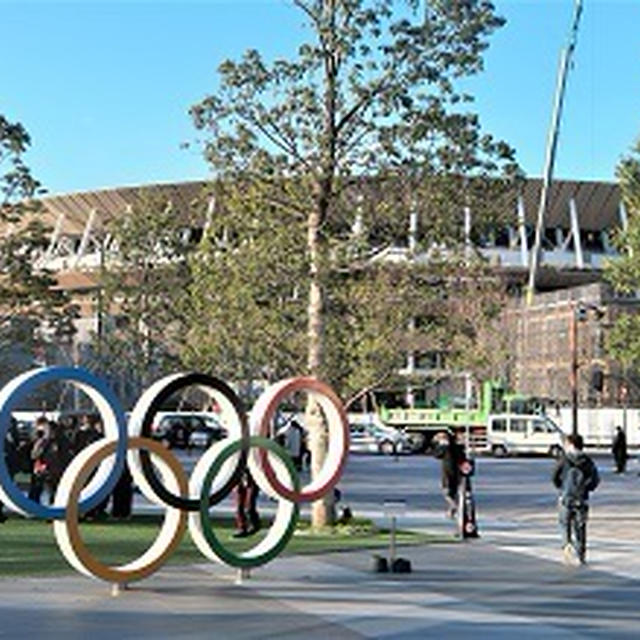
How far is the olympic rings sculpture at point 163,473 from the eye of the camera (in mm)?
13836

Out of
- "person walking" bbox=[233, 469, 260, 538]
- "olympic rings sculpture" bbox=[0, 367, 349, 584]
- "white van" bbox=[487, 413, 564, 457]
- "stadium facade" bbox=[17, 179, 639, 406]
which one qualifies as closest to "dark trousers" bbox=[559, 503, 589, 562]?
"olympic rings sculpture" bbox=[0, 367, 349, 584]

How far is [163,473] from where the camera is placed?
50.4 ft

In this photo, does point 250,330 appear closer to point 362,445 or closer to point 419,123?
point 419,123

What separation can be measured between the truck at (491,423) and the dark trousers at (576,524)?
35.9 m

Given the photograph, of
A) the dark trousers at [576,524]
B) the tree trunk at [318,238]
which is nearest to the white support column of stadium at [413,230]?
the tree trunk at [318,238]

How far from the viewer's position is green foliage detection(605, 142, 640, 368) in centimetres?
3678

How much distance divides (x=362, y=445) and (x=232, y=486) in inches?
1771

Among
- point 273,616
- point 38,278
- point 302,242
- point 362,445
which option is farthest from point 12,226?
point 273,616

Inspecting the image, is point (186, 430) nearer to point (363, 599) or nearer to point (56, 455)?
point (56, 455)

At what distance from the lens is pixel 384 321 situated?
74.3 ft

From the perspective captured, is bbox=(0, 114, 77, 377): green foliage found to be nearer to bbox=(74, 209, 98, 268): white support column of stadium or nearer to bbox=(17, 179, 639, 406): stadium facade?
bbox=(17, 179, 639, 406): stadium facade

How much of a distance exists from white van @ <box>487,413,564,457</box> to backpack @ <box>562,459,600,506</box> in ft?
129

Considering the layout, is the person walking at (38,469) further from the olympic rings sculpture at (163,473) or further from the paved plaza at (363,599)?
the olympic rings sculpture at (163,473)

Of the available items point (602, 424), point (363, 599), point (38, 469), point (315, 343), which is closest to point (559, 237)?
point (602, 424)
